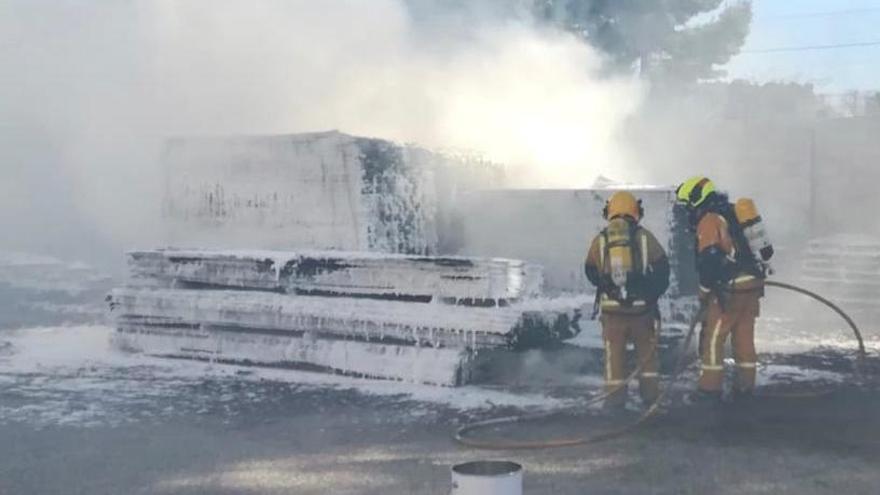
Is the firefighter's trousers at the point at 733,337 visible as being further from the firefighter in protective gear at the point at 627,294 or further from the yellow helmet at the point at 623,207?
the yellow helmet at the point at 623,207

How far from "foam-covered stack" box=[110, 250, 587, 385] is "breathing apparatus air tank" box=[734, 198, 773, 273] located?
4.87 feet

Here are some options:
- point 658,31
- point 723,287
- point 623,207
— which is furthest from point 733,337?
point 658,31

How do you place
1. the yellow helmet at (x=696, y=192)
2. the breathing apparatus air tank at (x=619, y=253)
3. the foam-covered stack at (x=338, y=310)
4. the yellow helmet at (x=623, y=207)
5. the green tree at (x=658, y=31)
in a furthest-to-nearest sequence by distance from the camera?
the green tree at (x=658, y=31) < the foam-covered stack at (x=338, y=310) < the yellow helmet at (x=696, y=192) < the yellow helmet at (x=623, y=207) < the breathing apparatus air tank at (x=619, y=253)

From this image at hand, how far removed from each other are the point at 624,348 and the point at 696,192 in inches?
49.1

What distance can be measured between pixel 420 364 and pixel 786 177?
12769mm

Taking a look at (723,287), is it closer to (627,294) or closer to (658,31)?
(627,294)

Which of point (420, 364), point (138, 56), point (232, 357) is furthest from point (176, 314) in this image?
point (138, 56)

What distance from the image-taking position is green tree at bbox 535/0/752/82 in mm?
19500

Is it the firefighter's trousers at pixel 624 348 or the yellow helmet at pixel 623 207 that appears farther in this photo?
the yellow helmet at pixel 623 207

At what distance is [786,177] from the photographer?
18.6 metres

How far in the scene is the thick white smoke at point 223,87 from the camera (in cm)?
1028

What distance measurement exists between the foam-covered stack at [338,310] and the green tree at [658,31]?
426 inches

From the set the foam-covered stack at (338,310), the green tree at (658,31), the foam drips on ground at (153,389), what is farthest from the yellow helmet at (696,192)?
the green tree at (658,31)

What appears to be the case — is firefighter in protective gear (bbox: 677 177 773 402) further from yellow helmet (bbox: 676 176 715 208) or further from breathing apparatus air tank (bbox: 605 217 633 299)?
breathing apparatus air tank (bbox: 605 217 633 299)
